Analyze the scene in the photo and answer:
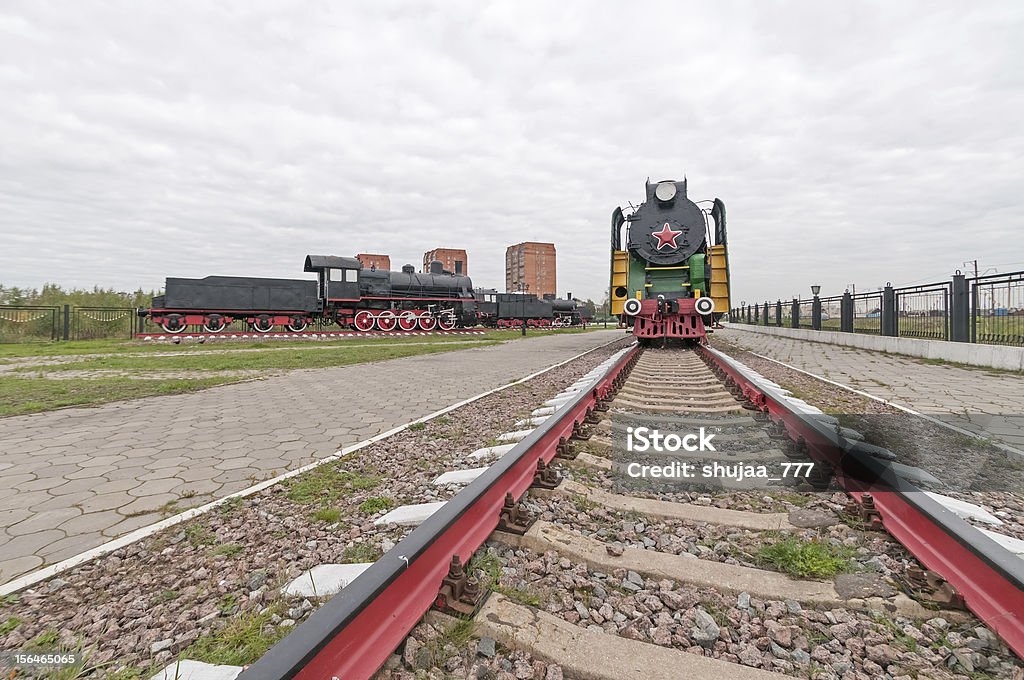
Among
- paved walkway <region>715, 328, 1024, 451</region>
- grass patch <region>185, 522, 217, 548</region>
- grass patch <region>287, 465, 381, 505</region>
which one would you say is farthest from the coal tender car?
grass patch <region>185, 522, 217, 548</region>

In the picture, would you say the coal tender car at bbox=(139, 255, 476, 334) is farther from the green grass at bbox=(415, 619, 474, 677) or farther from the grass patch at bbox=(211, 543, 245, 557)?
the green grass at bbox=(415, 619, 474, 677)

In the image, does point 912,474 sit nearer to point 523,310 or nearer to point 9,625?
point 9,625

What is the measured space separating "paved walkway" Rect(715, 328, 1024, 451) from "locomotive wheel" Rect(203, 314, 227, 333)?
20.7 meters

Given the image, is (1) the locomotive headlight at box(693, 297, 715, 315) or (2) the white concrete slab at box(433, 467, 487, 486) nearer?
(2) the white concrete slab at box(433, 467, 487, 486)

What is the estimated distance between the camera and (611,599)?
1441mm

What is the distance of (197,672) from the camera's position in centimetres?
105

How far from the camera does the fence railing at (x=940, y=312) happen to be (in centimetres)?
830

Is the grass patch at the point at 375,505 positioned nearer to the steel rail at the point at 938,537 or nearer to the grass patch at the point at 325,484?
the grass patch at the point at 325,484

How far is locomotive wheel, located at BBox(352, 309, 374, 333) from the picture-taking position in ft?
72.0

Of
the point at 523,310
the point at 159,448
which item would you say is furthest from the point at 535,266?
the point at 159,448

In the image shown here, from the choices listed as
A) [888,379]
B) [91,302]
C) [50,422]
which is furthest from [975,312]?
[91,302]

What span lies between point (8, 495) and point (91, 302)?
29.3 meters

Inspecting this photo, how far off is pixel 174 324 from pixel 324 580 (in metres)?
21.7

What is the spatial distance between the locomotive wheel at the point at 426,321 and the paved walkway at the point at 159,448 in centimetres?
1738
